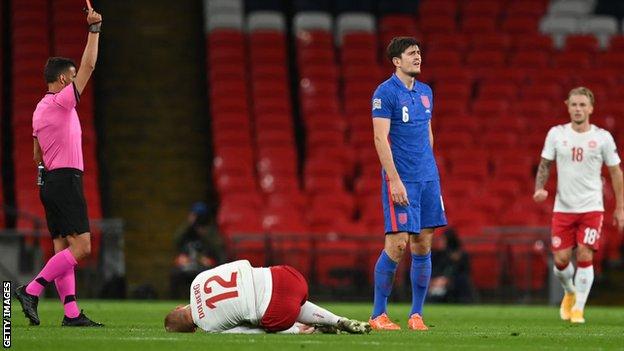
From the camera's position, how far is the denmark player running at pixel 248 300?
30.9 feet

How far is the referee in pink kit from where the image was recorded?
10883 mm

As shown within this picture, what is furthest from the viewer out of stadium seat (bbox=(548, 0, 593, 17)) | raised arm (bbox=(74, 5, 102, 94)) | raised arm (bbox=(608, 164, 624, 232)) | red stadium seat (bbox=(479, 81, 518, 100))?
stadium seat (bbox=(548, 0, 593, 17))

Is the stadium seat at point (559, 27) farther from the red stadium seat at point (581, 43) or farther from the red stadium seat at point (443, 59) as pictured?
the red stadium seat at point (443, 59)

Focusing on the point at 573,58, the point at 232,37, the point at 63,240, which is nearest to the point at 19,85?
the point at 232,37

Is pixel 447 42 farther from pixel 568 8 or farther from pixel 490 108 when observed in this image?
pixel 568 8

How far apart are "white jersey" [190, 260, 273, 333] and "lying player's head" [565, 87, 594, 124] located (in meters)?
4.88

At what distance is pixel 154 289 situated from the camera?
68.2 ft

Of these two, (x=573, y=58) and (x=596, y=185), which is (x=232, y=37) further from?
(x=596, y=185)

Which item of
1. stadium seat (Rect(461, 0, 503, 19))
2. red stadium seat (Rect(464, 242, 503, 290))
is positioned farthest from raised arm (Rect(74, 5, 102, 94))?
stadium seat (Rect(461, 0, 503, 19))

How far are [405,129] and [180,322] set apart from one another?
257 centimetres

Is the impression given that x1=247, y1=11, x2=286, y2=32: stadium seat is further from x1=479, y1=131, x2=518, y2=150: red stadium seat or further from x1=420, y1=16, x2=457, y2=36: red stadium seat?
x1=479, y1=131, x2=518, y2=150: red stadium seat

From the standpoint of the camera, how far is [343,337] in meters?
9.53

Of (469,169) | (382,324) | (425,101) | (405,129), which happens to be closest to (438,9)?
(469,169)

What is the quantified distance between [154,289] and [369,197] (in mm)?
3800
